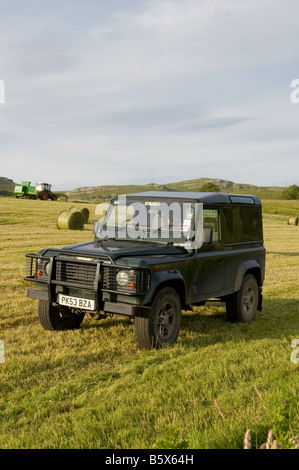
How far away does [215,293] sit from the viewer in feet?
23.8

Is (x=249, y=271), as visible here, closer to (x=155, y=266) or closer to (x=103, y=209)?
(x=155, y=266)

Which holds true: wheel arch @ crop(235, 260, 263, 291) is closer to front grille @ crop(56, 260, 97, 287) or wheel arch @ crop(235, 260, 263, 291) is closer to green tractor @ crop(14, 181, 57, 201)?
front grille @ crop(56, 260, 97, 287)

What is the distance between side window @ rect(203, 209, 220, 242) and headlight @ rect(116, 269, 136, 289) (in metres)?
1.79

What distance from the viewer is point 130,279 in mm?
5750

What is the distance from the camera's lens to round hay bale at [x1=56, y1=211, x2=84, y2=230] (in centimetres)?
2592

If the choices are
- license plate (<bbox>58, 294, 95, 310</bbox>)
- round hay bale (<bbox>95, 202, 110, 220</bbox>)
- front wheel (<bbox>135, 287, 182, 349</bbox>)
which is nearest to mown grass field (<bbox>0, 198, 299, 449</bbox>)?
front wheel (<bbox>135, 287, 182, 349</bbox>)

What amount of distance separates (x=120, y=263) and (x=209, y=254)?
1.72 meters

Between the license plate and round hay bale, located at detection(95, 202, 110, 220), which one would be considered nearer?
the license plate

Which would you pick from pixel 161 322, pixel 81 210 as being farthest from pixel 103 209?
pixel 161 322

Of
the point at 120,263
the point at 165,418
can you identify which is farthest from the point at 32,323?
the point at 165,418

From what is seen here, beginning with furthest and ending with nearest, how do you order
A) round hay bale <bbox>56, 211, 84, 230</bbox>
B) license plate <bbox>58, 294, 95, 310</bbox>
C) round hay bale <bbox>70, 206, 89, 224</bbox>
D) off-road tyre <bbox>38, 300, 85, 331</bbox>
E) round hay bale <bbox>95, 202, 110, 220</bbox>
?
1. round hay bale <bbox>70, 206, 89, 224</bbox>
2. round hay bale <bbox>56, 211, 84, 230</bbox>
3. round hay bale <bbox>95, 202, 110, 220</bbox>
4. off-road tyre <bbox>38, 300, 85, 331</bbox>
5. license plate <bbox>58, 294, 95, 310</bbox>

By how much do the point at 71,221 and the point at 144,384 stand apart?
2161 centimetres
